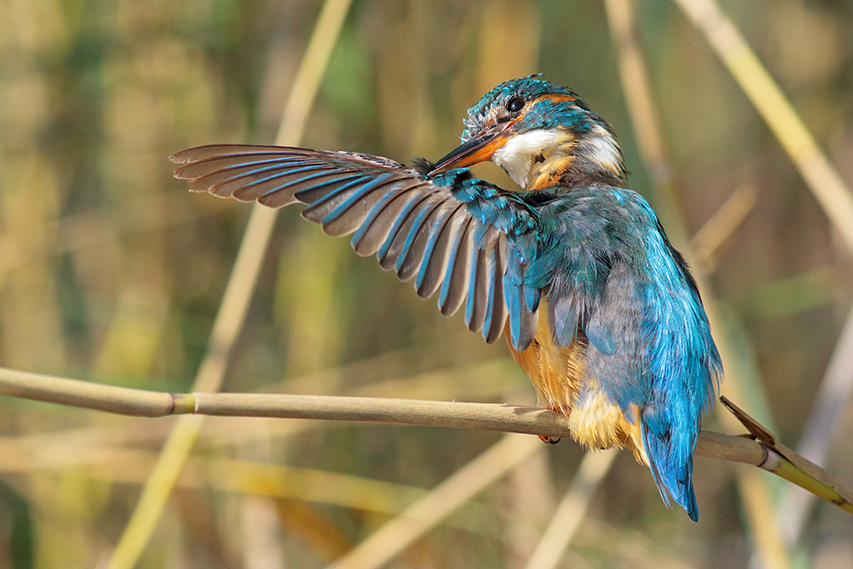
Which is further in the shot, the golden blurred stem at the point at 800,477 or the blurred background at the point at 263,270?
the blurred background at the point at 263,270

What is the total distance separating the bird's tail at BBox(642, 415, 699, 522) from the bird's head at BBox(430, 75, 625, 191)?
1.84ft

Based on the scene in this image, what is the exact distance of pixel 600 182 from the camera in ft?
5.16

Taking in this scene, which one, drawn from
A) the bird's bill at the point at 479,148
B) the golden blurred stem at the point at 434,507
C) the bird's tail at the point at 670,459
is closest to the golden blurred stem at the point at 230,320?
the bird's bill at the point at 479,148

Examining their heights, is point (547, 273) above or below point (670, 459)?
above

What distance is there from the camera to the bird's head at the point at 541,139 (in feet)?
5.37

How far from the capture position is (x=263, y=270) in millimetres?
2393

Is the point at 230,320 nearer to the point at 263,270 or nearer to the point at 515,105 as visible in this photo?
the point at 515,105

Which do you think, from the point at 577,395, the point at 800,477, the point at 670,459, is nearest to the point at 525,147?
the point at 577,395

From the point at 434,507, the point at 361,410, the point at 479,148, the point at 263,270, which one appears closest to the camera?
the point at 361,410

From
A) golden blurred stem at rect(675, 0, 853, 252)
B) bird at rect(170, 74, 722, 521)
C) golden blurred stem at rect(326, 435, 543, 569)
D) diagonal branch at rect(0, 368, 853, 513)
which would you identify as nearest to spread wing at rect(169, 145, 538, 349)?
bird at rect(170, 74, 722, 521)

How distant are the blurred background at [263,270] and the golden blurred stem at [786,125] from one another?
63 cm

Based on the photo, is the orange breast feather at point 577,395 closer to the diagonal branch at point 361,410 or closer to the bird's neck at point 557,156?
the diagonal branch at point 361,410

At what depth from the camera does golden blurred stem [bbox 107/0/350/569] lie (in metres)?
1.44

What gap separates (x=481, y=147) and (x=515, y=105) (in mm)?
141
